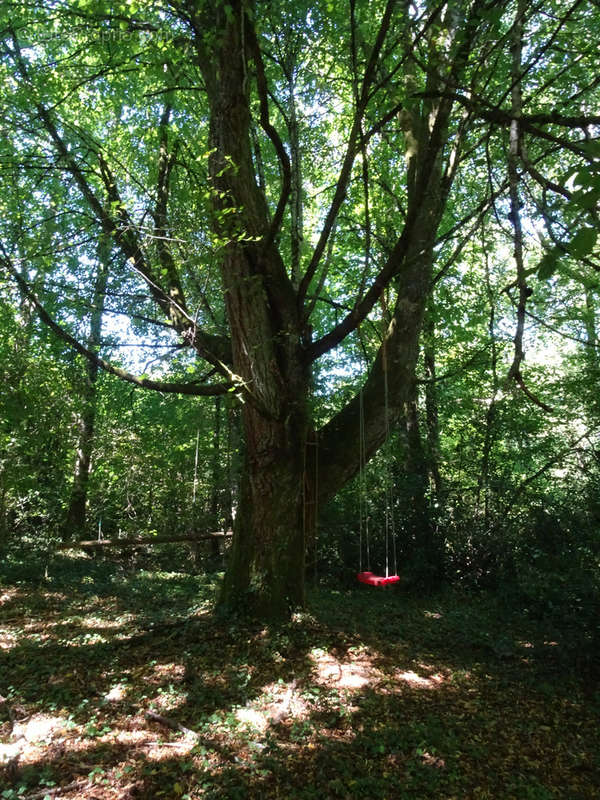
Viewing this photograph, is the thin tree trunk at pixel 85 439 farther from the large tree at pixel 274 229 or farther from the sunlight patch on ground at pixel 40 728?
the sunlight patch on ground at pixel 40 728

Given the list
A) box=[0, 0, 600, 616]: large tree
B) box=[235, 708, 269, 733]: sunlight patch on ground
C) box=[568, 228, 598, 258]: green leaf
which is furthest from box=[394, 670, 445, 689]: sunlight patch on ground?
box=[568, 228, 598, 258]: green leaf

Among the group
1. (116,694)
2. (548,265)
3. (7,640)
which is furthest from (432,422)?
(548,265)

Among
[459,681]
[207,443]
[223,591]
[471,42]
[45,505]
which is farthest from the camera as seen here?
[207,443]

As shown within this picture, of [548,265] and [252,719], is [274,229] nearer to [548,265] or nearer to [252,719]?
[548,265]

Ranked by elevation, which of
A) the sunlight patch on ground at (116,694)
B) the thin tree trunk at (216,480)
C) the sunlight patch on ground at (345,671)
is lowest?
the sunlight patch on ground at (116,694)

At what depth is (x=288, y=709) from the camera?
355cm

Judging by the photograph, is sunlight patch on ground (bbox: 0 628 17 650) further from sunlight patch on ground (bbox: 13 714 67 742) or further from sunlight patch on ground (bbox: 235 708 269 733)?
sunlight patch on ground (bbox: 235 708 269 733)

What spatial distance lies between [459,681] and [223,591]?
226 centimetres

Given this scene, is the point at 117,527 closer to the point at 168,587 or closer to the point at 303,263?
the point at 168,587

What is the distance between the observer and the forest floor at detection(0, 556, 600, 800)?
9.36 ft

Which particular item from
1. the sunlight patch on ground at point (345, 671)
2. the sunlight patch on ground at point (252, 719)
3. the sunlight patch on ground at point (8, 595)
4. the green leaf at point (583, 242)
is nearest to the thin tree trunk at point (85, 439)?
the sunlight patch on ground at point (8, 595)

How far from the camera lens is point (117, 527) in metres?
11.1

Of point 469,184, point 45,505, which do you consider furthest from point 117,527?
point 469,184

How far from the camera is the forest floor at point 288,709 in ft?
9.36
